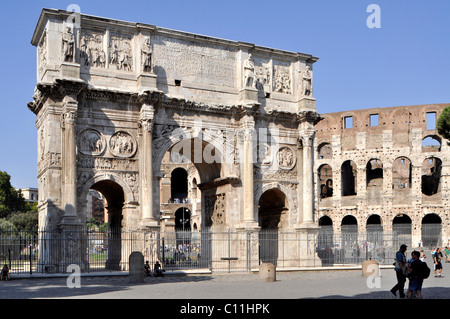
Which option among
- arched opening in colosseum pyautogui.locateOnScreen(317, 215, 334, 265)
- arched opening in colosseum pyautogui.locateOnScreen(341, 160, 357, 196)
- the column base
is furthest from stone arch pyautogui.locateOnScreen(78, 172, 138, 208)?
arched opening in colosseum pyautogui.locateOnScreen(341, 160, 357, 196)

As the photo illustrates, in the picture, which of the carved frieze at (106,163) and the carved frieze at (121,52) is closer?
the carved frieze at (106,163)

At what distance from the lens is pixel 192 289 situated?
52.7ft

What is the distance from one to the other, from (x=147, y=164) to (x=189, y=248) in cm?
465

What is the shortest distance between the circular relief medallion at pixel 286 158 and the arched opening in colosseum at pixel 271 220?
1154mm

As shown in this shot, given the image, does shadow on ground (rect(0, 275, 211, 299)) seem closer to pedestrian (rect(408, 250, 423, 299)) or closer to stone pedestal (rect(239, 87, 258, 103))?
pedestrian (rect(408, 250, 423, 299))

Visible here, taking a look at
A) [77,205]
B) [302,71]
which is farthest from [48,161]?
[302,71]

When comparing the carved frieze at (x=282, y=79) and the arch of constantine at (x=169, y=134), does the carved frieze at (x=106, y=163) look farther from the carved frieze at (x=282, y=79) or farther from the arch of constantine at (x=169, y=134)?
the carved frieze at (x=282, y=79)

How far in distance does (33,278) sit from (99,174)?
4784mm

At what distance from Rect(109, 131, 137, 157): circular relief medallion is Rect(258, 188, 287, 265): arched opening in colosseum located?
252 inches

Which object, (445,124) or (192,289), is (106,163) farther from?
(445,124)

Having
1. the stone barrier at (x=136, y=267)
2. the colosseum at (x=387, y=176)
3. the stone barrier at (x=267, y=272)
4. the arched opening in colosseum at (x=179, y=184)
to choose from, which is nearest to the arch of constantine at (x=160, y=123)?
the stone barrier at (x=136, y=267)

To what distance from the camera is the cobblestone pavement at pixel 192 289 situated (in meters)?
14.1

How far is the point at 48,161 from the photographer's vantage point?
21.5 m
